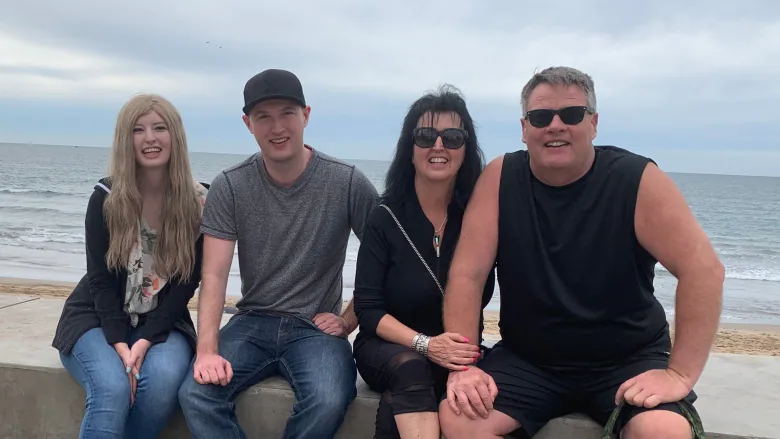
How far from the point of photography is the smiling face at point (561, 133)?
8.68ft

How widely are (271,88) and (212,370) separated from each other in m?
1.30

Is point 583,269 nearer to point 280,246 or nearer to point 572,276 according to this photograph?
point 572,276

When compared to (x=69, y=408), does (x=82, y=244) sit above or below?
below

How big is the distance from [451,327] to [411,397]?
348mm

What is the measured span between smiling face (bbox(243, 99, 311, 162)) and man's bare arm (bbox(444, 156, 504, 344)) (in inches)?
37.8

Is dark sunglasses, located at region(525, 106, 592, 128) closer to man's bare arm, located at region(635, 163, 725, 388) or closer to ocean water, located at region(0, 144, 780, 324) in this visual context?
man's bare arm, located at region(635, 163, 725, 388)

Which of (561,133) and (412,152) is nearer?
(561,133)

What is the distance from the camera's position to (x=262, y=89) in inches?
122

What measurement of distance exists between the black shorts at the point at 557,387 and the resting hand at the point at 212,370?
3.63 ft

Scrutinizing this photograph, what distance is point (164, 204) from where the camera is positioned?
3229mm

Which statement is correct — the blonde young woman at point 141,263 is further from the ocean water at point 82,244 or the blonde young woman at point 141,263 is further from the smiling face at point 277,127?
the ocean water at point 82,244

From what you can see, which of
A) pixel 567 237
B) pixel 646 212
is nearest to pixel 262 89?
pixel 567 237

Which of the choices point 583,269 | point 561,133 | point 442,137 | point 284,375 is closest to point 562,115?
point 561,133

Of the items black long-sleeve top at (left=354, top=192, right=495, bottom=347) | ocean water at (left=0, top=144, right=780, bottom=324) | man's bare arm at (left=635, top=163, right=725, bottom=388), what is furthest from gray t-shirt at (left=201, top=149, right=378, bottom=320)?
man's bare arm at (left=635, top=163, right=725, bottom=388)
